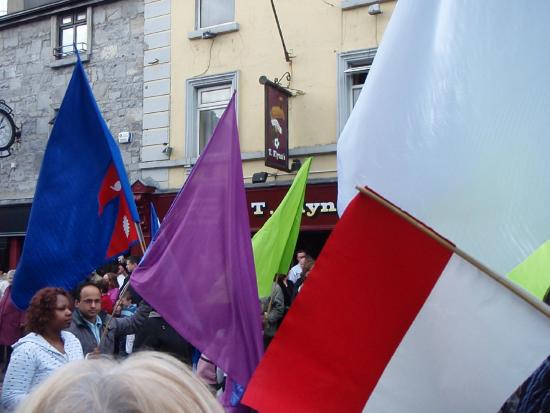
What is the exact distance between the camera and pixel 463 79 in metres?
3.15

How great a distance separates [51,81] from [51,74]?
159 millimetres

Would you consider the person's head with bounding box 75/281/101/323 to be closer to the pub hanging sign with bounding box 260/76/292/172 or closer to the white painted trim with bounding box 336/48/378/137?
the pub hanging sign with bounding box 260/76/292/172

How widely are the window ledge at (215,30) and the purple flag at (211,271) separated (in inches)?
350

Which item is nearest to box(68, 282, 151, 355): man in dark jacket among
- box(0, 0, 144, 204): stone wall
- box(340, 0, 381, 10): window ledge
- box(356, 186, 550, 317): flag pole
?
box(356, 186, 550, 317): flag pole

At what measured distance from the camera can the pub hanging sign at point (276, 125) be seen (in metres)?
11.8

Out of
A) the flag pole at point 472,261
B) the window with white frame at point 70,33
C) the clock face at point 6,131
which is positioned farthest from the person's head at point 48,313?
the clock face at point 6,131

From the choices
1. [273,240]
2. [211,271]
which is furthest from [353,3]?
[211,271]

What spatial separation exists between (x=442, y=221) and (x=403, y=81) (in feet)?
2.30

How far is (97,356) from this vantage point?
1979mm

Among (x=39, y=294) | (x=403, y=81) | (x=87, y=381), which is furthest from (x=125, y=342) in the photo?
(x=87, y=381)

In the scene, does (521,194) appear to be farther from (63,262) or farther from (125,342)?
(125,342)

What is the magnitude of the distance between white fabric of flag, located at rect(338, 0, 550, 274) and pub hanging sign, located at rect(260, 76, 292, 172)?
8.46 meters

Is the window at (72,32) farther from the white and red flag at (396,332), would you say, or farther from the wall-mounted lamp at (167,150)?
the white and red flag at (396,332)

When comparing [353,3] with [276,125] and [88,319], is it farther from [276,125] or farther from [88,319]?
[88,319]
